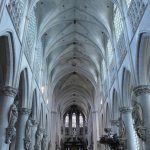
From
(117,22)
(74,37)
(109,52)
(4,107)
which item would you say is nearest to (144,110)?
(4,107)

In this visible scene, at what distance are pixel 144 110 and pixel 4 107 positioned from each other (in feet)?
24.1

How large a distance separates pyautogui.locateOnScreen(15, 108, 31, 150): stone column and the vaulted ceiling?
25.1 ft

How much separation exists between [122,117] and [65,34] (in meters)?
12.2

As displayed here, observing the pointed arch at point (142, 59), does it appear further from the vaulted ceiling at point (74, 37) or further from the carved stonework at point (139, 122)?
the vaulted ceiling at point (74, 37)

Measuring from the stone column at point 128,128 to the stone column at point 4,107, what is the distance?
8140mm

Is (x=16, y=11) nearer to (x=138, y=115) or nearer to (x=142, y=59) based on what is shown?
(x=142, y=59)

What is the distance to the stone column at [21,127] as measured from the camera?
14609 mm

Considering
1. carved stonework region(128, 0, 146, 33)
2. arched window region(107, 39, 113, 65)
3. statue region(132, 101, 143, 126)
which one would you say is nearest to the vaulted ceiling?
arched window region(107, 39, 113, 65)

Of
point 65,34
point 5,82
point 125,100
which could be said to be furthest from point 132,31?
point 65,34

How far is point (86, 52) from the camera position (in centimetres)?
2817

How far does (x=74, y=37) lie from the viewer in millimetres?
25984

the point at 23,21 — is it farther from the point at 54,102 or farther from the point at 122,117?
the point at 54,102

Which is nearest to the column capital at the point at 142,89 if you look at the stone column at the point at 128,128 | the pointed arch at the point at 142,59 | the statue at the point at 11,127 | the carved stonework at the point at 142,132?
the pointed arch at the point at 142,59

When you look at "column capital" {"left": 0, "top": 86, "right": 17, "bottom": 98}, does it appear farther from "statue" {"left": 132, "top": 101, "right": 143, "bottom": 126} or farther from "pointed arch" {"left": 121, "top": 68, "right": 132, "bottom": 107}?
"pointed arch" {"left": 121, "top": 68, "right": 132, "bottom": 107}
